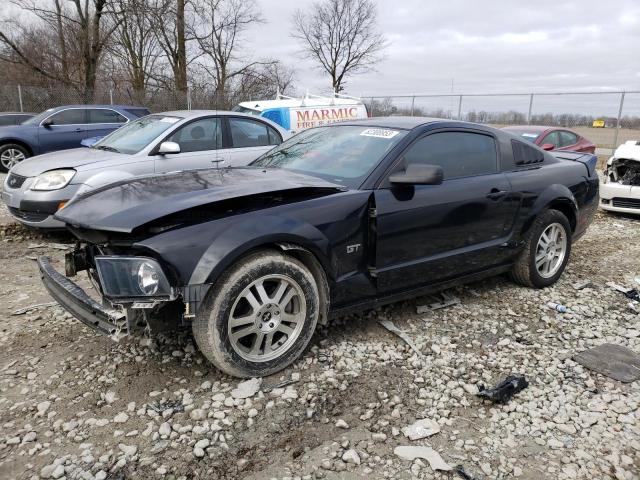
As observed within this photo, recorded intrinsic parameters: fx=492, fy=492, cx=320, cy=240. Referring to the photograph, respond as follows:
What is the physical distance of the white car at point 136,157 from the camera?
Answer: 5.54 m

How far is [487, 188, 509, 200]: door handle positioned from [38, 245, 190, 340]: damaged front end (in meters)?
2.56

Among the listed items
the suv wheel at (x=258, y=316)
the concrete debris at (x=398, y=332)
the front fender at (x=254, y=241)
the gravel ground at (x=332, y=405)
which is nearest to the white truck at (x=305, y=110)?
the concrete debris at (x=398, y=332)

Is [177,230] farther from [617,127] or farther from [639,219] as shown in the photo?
[617,127]

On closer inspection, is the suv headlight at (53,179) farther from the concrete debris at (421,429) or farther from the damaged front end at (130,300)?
the concrete debris at (421,429)

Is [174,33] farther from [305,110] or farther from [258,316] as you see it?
[258,316]

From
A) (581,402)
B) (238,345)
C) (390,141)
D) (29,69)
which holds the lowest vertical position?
(581,402)

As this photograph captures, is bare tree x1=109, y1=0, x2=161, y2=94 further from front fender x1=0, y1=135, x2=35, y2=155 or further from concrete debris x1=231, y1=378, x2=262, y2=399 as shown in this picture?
concrete debris x1=231, y1=378, x2=262, y2=399

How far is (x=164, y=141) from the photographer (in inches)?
242

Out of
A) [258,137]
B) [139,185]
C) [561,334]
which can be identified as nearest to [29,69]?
[258,137]

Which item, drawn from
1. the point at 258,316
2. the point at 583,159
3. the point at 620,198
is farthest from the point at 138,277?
the point at 620,198

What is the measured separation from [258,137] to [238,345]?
4.86 metres

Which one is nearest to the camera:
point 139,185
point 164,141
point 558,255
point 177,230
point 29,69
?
point 177,230

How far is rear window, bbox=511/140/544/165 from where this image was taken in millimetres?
4387

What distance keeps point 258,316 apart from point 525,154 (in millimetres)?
3003
